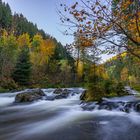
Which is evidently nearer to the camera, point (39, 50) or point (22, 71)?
point (22, 71)

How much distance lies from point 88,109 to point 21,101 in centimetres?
665

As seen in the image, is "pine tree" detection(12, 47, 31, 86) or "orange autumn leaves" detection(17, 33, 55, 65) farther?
"orange autumn leaves" detection(17, 33, 55, 65)

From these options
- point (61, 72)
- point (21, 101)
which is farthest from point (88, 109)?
point (61, 72)

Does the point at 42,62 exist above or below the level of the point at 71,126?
above

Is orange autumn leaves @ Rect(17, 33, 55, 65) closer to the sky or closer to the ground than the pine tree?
closer to the sky

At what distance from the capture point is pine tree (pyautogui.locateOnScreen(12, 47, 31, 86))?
39138 millimetres

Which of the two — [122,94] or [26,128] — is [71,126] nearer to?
[26,128]

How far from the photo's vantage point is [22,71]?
3988 centimetres

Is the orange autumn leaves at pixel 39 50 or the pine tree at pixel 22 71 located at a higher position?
the orange autumn leaves at pixel 39 50

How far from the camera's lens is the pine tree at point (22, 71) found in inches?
1541

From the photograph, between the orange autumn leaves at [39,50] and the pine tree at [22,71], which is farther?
the orange autumn leaves at [39,50]

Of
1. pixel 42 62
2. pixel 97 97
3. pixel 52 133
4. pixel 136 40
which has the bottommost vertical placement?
pixel 52 133

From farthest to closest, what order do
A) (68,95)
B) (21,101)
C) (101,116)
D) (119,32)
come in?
(68,95), (21,101), (101,116), (119,32)

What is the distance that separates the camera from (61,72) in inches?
2085
